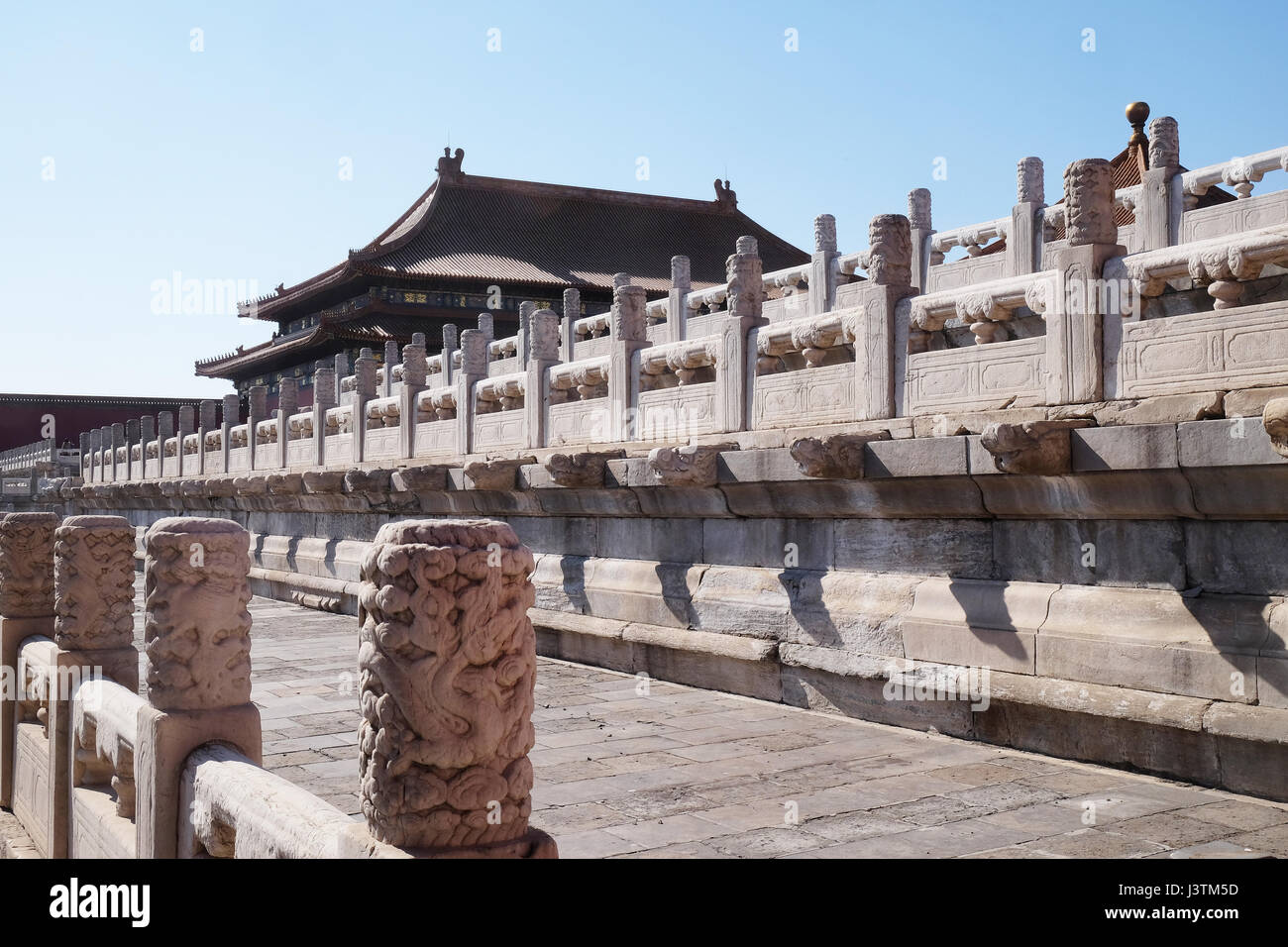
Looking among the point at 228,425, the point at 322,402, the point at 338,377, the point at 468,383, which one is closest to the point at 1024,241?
the point at 468,383

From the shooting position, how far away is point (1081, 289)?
561cm

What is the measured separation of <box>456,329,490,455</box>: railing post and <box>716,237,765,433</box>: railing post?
4025 mm

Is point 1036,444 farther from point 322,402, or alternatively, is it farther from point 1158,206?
point 322,402

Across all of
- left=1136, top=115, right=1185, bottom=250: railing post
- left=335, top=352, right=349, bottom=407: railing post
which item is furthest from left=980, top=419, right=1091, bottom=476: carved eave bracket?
left=335, top=352, right=349, bottom=407: railing post

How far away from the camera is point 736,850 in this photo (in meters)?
4.03

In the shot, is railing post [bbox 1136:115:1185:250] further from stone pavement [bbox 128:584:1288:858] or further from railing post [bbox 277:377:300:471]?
railing post [bbox 277:377:300:471]

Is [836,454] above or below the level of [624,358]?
below

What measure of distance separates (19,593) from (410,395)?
6.30 m

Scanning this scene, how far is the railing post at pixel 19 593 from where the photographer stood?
648cm

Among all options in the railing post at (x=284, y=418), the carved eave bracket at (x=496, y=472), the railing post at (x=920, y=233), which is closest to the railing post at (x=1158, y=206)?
the railing post at (x=920, y=233)

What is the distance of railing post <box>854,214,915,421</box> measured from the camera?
6.62 metres

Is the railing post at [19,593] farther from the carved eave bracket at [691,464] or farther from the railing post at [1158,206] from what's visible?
the railing post at [1158,206]
